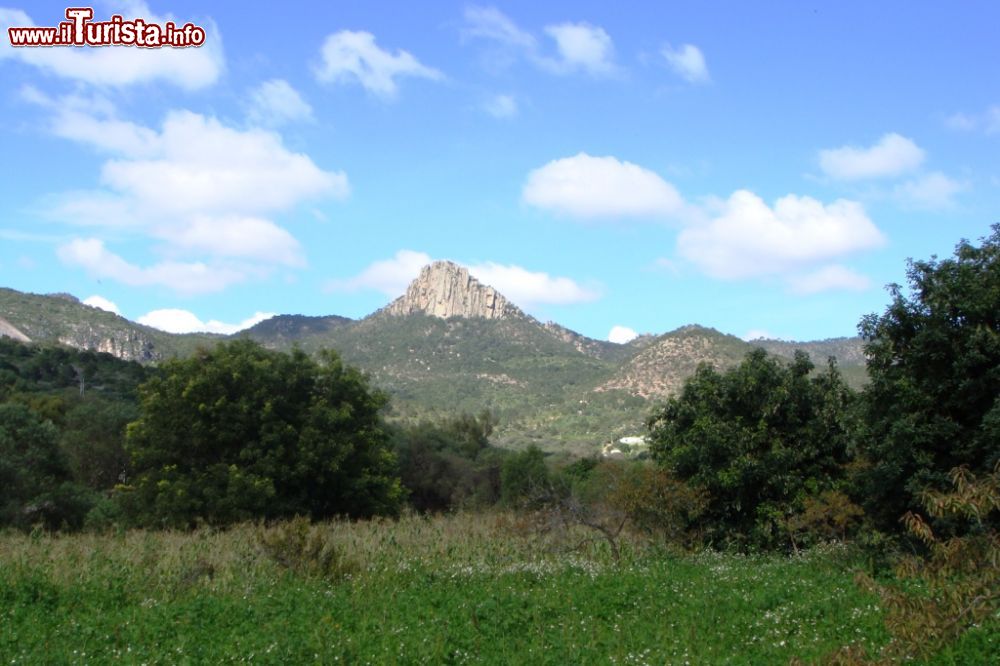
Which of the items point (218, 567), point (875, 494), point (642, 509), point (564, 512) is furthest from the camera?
point (642, 509)

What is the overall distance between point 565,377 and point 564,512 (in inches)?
4728

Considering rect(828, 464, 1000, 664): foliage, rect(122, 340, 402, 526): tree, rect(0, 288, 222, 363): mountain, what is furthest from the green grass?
rect(0, 288, 222, 363): mountain

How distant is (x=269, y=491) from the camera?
25.5 metres

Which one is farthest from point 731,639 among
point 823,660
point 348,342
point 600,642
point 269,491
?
point 348,342

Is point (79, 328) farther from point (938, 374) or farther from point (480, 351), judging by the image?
point (938, 374)

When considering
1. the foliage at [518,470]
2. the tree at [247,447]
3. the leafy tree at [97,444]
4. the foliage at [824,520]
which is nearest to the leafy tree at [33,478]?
the tree at [247,447]

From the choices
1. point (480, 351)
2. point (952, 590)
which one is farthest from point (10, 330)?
point (952, 590)

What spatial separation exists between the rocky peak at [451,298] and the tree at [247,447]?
13954cm

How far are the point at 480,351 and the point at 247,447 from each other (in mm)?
125979

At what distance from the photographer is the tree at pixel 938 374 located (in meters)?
13.5

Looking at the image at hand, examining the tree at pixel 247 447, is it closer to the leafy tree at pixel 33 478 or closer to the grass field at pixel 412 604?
the leafy tree at pixel 33 478

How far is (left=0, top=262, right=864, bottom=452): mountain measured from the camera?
104 metres

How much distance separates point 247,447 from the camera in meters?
26.9

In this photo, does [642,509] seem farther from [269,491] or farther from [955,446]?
[269,491]
